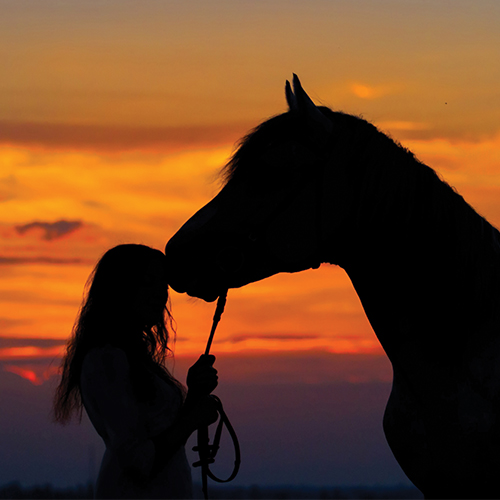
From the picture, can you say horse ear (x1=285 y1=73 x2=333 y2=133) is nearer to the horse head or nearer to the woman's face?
the horse head

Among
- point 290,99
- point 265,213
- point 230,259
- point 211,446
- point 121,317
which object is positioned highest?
point 290,99

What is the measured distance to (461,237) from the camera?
3.17 m

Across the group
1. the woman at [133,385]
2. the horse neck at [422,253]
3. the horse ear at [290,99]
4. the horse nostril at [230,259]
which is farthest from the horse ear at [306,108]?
the woman at [133,385]

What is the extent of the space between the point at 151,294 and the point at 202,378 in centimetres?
49

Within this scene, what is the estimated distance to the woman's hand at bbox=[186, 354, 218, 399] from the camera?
3260mm

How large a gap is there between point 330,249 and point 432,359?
A: 0.70 metres

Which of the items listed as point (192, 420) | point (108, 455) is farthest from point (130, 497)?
point (192, 420)

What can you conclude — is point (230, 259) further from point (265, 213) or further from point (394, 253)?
point (394, 253)

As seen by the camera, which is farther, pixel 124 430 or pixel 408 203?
pixel 408 203

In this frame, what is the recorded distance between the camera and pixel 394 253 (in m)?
3.23

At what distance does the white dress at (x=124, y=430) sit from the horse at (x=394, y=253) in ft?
2.04

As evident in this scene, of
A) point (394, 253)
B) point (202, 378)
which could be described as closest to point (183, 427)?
point (202, 378)

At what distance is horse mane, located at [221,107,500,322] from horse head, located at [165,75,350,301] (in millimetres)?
40

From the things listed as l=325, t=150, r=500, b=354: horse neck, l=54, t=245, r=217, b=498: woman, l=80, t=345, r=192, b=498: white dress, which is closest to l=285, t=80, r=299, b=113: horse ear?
l=325, t=150, r=500, b=354: horse neck
